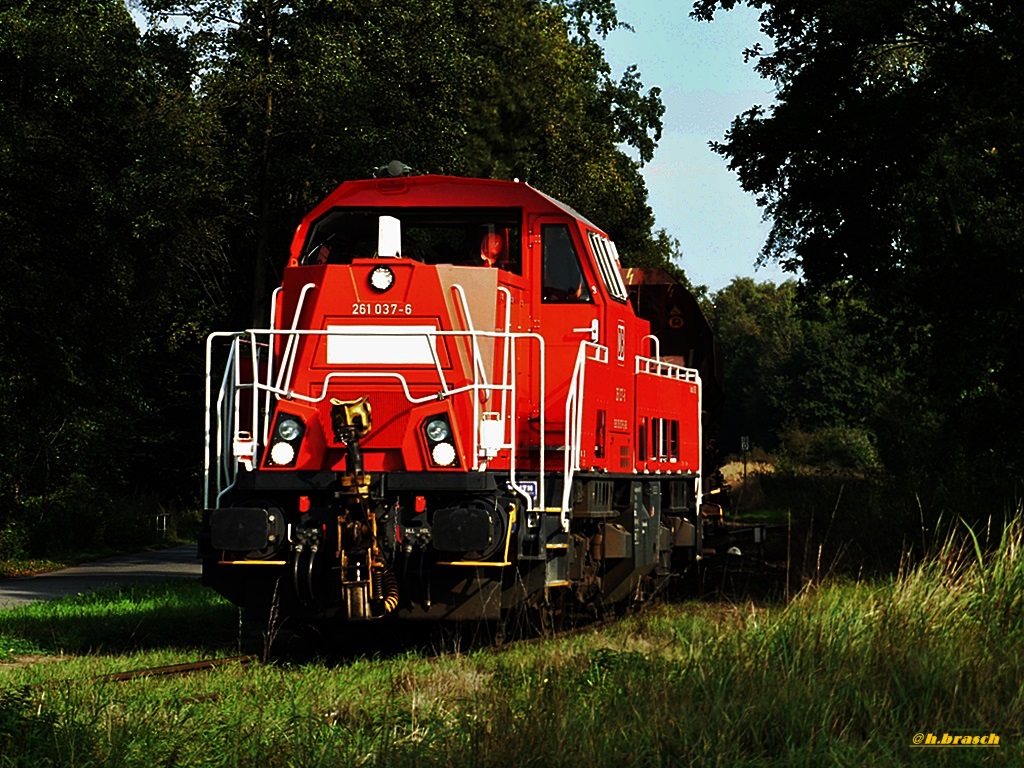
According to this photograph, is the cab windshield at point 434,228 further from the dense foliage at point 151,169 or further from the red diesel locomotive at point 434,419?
the dense foliage at point 151,169

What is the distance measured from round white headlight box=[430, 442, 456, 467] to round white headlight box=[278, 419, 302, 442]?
1065 mm

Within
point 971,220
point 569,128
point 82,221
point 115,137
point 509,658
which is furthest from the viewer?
point 569,128

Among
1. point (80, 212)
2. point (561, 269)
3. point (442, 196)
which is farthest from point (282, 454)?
point (80, 212)

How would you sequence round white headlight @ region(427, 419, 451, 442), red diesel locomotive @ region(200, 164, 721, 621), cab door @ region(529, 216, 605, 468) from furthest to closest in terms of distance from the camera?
cab door @ region(529, 216, 605, 468), round white headlight @ region(427, 419, 451, 442), red diesel locomotive @ region(200, 164, 721, 621)

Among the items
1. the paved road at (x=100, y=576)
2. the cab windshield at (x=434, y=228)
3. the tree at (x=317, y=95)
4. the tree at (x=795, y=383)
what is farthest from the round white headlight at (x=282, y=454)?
the tree at (x=795, y=383)

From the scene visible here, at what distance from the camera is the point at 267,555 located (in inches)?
405

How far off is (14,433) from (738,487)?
2689 cm

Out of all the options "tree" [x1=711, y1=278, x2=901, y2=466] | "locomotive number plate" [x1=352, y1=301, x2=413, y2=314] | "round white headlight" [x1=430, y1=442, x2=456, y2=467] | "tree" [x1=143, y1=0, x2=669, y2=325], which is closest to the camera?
"round white headlight" [x1=430, y1=442, x2=456, y2=467]

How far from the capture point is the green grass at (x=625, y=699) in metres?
6.51

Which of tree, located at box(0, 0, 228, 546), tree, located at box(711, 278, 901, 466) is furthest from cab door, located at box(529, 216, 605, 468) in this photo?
tree, located at box(711, 278, 901, 466)

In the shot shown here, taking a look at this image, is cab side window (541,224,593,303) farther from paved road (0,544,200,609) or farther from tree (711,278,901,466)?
tree (711,278,901,466)

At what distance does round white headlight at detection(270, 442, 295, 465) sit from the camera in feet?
35.2

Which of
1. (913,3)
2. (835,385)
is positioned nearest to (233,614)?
(913,3)

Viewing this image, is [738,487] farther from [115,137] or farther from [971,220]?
[971,220]
